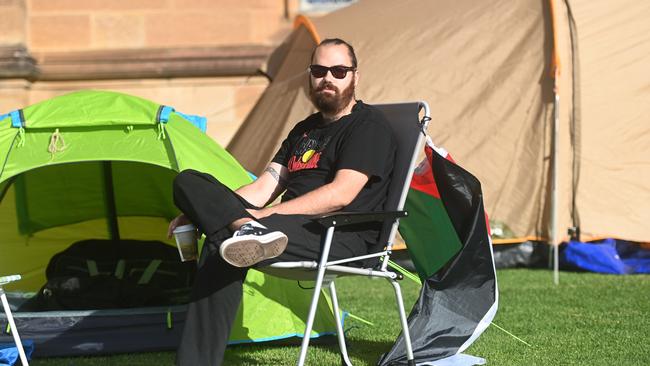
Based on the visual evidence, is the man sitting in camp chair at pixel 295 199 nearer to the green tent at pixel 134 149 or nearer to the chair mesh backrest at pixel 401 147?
the chair mesh backrest at pixel 401 147

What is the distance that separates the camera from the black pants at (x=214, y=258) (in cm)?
350

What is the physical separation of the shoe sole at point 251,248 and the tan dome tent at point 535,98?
12.2ft

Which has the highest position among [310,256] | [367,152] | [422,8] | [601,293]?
[422,8]

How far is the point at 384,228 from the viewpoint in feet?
12.7

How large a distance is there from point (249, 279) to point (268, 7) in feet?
19.4

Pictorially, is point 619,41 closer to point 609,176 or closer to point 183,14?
point 609,176

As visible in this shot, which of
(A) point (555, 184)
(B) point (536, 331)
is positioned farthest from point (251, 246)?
(A) point (555, 184)

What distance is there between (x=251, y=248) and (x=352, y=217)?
39 centimetres

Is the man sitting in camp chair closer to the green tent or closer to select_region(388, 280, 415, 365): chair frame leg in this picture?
select_region(388, 280, 415, 365): chair frame leg

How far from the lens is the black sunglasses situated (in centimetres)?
395

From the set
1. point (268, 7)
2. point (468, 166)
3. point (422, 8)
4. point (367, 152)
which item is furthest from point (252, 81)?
point (367, 152)

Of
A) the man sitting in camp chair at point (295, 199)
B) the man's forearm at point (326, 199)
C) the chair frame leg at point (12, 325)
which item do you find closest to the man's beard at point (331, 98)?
the man sitting in camp chair at point (295, 199)

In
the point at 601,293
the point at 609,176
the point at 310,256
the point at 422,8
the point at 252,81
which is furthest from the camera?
the point at 252,81

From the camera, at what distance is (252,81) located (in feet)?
33.0
